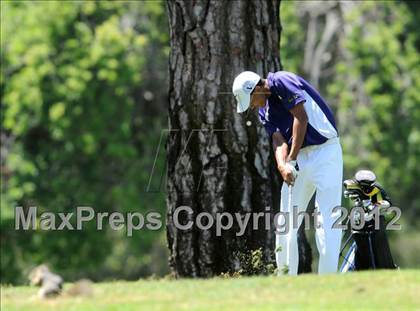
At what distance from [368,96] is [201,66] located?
1967 cm

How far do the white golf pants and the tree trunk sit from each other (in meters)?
1.63

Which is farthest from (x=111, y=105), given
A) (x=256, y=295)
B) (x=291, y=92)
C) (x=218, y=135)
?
(x=256, y=295)

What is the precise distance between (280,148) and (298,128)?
1.21 feet

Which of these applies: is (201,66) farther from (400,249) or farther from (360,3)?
(400,249)

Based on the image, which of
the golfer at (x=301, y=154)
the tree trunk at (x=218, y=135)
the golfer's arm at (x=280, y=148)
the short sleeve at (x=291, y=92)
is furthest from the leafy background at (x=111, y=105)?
the short sleeve at (x=291, y=92)

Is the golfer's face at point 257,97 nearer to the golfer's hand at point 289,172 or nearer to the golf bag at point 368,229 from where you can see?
the golfer's hand at point 289,172

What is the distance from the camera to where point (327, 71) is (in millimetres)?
33156

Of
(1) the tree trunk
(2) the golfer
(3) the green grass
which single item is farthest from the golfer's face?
(3) the green grass

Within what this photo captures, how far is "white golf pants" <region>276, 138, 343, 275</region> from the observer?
10.3 meters

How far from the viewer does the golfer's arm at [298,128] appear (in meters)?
10.2

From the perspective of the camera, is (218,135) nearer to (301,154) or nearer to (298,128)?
(301,154)

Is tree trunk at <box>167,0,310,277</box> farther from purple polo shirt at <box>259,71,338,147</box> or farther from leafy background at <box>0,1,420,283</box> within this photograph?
leafy background at <box>0,1,420,283</box>

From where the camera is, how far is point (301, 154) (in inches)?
412

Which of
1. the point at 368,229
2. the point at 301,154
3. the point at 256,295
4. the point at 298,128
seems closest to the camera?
the point at 256,295
